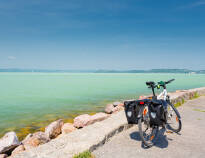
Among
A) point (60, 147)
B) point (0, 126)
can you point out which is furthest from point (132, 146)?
point (0, 126)

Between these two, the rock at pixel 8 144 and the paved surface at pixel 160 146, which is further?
the rock at pixel 8 144

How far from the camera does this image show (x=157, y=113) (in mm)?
4109

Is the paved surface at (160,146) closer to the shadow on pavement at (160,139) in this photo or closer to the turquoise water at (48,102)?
the shadow on pavement at (160,139)

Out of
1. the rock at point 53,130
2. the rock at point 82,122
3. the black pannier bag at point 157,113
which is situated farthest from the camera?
the rock at point 82,122

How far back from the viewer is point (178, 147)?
15.2 ft

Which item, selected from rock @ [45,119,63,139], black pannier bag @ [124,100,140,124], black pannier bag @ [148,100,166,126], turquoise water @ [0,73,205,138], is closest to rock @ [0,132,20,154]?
rock @ [45,119,63,139]

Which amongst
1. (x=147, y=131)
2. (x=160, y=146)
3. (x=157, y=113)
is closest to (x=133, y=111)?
(x=157, y=113)

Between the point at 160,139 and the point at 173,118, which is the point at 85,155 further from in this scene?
the point at 173,118

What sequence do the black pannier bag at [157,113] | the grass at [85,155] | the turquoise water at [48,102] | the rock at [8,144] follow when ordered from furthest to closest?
the turquoise water at [48,102]
the rock at [8,144]
the black pannier bag at [157,113]
the grass at [85,155]

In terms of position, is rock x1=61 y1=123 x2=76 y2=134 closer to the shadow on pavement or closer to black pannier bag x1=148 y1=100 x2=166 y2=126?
the shadow on pavement

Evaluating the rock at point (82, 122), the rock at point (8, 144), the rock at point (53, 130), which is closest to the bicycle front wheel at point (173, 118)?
the rock at point (82, 122)

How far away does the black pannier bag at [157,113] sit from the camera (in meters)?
4.10

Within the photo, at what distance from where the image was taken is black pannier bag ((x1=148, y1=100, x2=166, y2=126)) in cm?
410

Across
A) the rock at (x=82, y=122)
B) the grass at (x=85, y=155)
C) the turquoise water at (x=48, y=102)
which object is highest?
the grass at (x=85, y=155)
